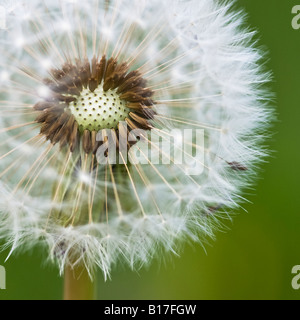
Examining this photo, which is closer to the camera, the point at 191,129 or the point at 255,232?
the point at 191,129

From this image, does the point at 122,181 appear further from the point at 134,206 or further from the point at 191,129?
the point at 191,129

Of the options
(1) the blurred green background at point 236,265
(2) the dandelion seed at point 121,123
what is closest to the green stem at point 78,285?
(2) the dandelion seed at point 121,123

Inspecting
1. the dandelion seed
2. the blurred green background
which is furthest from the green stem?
the blurred green background

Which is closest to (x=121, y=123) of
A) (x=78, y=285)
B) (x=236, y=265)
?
(x=78, y=285)

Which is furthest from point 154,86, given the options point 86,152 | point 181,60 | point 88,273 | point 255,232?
point 255,232

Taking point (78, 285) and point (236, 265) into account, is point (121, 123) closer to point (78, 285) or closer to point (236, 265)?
point (78, 285)

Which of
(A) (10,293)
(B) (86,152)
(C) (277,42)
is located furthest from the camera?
(C) (277,42)

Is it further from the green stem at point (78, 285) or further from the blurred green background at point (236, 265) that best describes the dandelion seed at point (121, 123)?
the blurred green background at point (236, 265)
